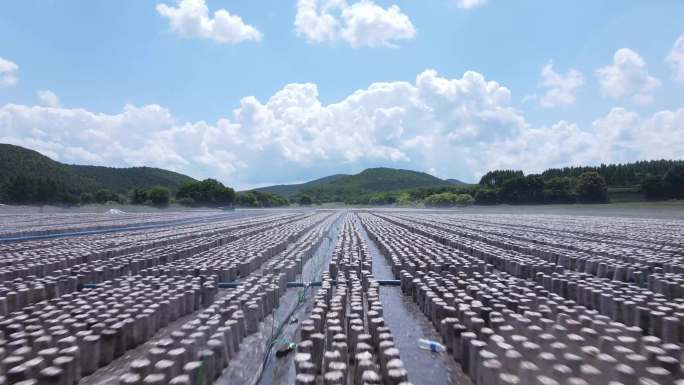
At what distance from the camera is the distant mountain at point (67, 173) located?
349 feet

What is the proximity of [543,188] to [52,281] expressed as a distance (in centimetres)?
10360

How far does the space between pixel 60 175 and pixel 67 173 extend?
22.8ft

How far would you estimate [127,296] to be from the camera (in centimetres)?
626

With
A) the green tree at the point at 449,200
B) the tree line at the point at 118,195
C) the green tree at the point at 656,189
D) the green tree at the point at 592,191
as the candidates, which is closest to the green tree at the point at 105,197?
the tree line at the point at 118,195

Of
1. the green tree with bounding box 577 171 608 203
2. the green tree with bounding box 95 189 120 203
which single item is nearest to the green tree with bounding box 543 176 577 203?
the green tree with bounding box 577 171 608 203

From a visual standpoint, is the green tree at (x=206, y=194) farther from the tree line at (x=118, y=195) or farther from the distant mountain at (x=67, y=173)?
the distant mountain at (x=67, y=173)

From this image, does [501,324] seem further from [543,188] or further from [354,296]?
[543,188]

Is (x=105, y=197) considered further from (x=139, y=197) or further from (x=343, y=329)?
(x=343, y=329)

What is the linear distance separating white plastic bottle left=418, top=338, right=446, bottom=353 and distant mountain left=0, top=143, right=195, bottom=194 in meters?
102

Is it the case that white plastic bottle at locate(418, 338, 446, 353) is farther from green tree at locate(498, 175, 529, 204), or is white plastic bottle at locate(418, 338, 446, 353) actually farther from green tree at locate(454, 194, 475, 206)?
green tree at locate(498, 175, 529, 204)

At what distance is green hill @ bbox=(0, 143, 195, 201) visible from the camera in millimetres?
82713

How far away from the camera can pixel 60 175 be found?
383 ft

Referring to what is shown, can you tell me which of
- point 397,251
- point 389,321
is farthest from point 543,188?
point 389,321

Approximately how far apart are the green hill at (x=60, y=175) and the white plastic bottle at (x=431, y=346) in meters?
86.7
